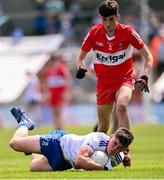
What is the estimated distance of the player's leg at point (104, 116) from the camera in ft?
54.2

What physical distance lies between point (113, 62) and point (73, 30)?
19.1m

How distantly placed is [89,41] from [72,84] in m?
Answer: 19.2

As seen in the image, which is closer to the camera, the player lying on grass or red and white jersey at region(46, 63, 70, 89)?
the player lying on grass

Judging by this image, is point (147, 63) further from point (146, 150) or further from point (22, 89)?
point (22, 89)

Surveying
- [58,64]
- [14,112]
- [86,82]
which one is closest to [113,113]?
[14,112]

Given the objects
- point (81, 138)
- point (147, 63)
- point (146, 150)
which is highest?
point (147, 63)

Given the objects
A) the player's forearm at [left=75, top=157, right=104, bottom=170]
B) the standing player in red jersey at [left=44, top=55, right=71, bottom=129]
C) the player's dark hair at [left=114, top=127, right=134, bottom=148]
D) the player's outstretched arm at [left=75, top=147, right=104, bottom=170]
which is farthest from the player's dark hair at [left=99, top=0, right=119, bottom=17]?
the standing player in red jersey at [left=44, top=55, right=71, bottom=129]

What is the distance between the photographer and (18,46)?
36156 mm

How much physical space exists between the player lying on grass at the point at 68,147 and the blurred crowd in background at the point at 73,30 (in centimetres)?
1820

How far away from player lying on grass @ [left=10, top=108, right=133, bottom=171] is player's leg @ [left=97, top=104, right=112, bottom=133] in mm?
2089

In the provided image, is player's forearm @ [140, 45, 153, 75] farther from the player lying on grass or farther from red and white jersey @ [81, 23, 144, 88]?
the player lying on grass

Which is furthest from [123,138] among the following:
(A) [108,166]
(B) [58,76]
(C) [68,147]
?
(B) [58,76]

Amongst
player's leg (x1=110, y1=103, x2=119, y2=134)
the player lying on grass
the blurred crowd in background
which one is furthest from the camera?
the blurred crowd in background

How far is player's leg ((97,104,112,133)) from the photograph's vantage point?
1653 cm
